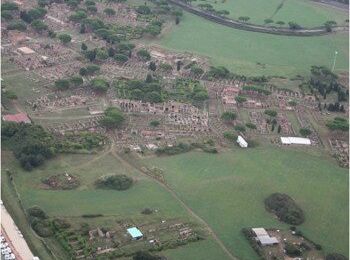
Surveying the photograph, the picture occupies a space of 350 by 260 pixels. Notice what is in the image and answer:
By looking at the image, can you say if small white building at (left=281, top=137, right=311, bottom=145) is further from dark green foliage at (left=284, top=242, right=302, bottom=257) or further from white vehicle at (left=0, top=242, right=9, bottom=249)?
white vehicle at (left=0, top=242, right=9, bottom=249)

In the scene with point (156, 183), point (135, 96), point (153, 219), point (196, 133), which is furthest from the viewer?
point (135, 96)

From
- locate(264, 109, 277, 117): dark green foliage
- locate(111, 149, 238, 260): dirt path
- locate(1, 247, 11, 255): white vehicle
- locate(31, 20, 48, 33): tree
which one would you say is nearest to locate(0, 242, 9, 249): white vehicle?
locate(1, 247, 11, 255): white vehicle

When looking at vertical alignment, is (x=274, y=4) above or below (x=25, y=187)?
above

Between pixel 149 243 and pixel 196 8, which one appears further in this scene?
pixel 196 8

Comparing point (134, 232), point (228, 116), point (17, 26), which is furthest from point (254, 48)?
point (134, 232)

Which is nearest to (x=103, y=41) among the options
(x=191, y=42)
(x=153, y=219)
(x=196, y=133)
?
(x=191, y=42)

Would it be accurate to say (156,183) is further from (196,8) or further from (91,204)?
(196,8)

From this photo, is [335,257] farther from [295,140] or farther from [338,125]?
[338,125]
